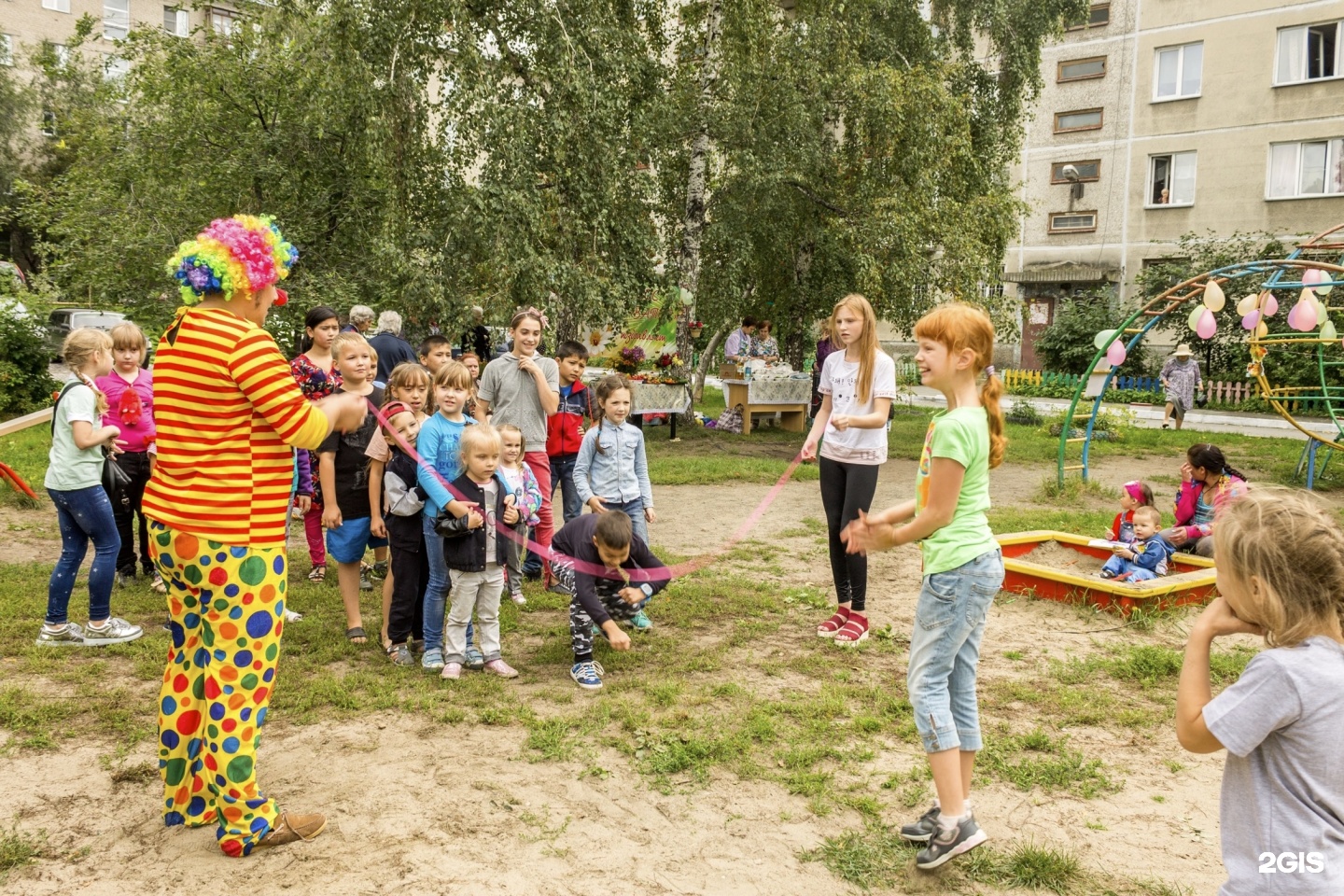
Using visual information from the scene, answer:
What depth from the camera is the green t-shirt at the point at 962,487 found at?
3.12m

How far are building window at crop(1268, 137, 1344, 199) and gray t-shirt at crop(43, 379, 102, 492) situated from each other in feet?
91.1

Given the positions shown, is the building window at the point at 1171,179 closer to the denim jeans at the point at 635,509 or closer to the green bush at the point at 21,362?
the denim jeans at the point at 635,509

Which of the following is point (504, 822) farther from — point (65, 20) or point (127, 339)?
point (65, 20)

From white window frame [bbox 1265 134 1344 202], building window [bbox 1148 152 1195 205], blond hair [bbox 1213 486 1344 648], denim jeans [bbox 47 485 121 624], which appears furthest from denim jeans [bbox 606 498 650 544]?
building window [bbox 1148 152 1195 205]

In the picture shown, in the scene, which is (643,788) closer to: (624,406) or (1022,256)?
(624,406)

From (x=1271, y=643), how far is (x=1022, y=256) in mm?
29763

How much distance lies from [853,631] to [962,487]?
2509 mm

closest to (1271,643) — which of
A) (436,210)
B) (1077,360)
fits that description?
(436,210)

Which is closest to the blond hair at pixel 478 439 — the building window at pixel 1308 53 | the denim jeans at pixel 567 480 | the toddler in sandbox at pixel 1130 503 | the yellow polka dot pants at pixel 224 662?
the yellow polka dot pants at pixel 224 662

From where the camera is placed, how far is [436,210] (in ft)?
40.3

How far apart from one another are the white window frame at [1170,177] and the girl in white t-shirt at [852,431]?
25253 mm

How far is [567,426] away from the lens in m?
7.00

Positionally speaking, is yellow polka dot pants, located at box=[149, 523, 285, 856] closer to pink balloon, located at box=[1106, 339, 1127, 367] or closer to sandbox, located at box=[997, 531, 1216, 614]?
sandbox, located at box=[997, 531, 1216, 614]

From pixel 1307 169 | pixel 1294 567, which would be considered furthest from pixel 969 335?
pixel 1307 169
